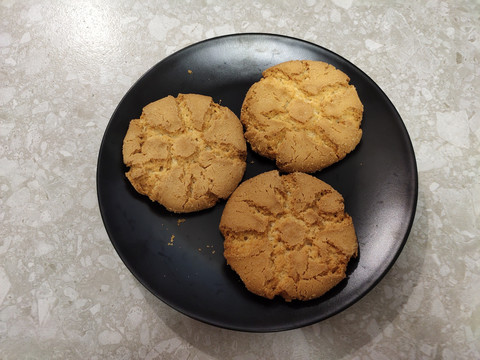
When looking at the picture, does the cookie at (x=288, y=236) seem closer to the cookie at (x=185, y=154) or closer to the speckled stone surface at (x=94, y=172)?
the cookie at (x=185, y=154)

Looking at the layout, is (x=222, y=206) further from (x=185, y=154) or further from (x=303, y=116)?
(x=303, y=116)

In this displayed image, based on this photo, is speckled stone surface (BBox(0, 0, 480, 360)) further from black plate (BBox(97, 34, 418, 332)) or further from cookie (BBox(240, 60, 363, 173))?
cookie (BBox(240, 60, 363, 173))

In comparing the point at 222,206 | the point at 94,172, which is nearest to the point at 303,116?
the point at 222,206

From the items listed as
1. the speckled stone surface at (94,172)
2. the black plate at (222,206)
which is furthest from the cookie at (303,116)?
the speckled stone surface at (94,172)

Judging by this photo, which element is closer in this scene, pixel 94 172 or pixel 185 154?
pixel 185 154

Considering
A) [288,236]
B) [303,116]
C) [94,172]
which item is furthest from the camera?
[94,172]

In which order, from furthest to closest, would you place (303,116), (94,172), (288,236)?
(94,172) < (303,116) < (288,236)

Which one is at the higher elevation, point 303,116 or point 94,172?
point 303,116
